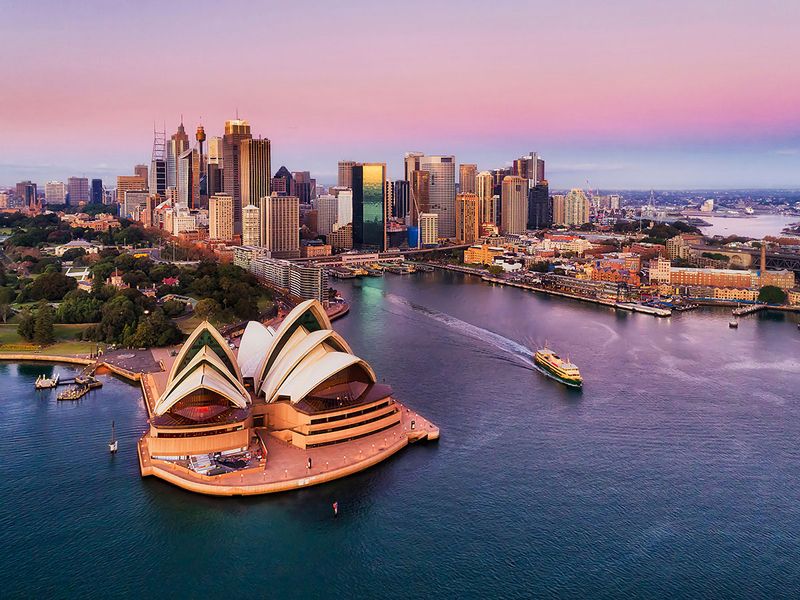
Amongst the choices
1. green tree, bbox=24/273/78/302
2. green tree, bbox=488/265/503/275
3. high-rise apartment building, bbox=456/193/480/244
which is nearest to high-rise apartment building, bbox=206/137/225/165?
high-rise apartment building, bbox=456/193/480/244

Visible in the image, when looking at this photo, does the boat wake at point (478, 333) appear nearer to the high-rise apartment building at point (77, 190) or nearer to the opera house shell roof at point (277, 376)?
the opera house shell roof at point (277, 376)

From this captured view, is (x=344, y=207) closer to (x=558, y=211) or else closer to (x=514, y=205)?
(x=514, y=205)

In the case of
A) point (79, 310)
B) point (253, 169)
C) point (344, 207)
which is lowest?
point (79, 310)

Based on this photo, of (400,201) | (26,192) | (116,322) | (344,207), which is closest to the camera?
(116,322)

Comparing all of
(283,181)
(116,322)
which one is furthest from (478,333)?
(283,181)

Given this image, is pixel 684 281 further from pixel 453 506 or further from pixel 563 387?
pixel 453 506

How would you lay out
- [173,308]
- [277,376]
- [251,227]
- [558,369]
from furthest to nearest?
1. [251,227]
2. [173,308]
3. [558,369]
4. [277,376]

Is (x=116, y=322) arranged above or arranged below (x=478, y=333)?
above

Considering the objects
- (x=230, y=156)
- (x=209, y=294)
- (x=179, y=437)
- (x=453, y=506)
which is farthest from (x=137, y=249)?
(x=453, y=506)

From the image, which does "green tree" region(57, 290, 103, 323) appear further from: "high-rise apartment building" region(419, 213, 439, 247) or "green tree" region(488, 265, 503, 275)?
"high-rise apartment building" region(419, 213, 439, 247)
